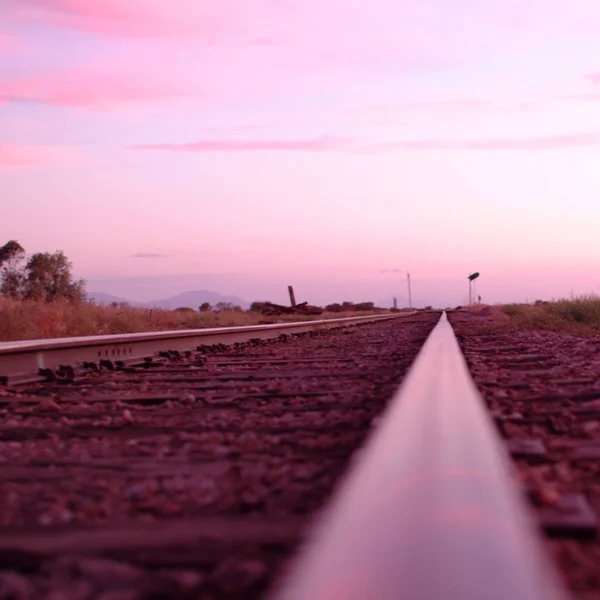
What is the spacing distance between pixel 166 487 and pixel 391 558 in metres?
1.30

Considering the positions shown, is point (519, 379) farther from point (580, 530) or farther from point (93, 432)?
point (580, 530)

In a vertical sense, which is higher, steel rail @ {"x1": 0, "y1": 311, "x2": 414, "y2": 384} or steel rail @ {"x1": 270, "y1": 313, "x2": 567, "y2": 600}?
steel rail @ {"x1": 0, "y1": 311, "x2": 414, "y2": 384}

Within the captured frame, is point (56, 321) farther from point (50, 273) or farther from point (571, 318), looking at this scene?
point (50, 273)

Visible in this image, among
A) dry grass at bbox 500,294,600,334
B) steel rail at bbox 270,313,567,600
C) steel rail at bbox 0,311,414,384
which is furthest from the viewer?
dry grass at bbox 500,294,600,334

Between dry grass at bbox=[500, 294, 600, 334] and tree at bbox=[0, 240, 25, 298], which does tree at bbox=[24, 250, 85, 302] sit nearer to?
tree at bbox=[0, 240, 25, 298]

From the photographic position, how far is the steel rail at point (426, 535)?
51.7 inches

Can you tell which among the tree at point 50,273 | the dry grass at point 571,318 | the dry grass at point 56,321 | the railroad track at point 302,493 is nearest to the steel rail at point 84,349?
the railroad track at point 302,493

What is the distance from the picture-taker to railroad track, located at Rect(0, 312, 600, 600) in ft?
4.88

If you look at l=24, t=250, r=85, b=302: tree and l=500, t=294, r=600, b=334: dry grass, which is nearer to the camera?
l=500, t=294, r=600, b=334: dry grass

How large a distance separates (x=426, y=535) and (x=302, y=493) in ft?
3.07

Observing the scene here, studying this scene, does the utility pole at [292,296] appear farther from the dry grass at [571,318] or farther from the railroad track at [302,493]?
the railroad track at [302,493]

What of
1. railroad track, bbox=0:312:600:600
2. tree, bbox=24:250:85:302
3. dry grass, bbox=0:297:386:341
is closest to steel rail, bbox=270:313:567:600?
railroad track, bbox=0:312:600:600

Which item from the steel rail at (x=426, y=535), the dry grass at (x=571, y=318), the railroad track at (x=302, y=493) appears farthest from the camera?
the dry grass at (x=571, y=318)

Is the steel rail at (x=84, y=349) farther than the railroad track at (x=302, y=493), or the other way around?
the steel rail at (x=84, y=349)
